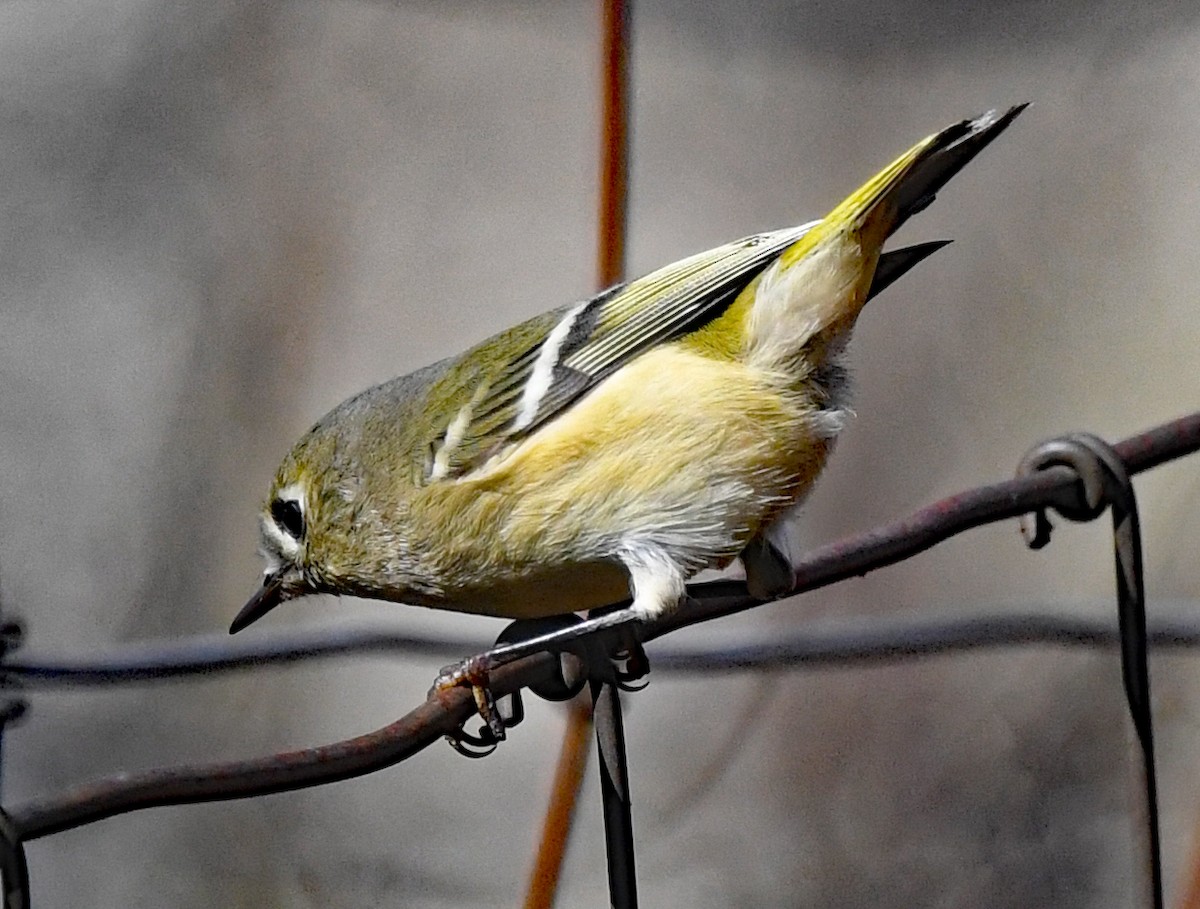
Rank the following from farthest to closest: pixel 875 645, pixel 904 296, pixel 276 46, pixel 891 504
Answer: pixel 276 46 < pixel 904 296 < pixel 891 504 < pixel 875 645

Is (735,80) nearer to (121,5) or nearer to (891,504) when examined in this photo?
(891,504)

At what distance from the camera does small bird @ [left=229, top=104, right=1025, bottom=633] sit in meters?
0.92

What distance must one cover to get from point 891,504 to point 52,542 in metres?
1.18

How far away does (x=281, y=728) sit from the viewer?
193cm

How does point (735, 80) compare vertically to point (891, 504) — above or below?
above

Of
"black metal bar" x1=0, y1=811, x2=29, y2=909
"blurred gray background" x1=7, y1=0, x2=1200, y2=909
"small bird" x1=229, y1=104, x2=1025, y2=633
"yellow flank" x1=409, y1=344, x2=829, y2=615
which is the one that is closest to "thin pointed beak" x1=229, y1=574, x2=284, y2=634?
"small bird" x1=229, y1=104, x2=1025, y2=633

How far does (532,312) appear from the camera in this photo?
1.84 metres

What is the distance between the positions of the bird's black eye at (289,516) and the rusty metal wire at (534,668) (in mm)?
258

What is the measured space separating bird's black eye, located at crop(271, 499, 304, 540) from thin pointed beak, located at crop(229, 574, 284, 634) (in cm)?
3

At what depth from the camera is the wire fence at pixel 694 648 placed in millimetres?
505

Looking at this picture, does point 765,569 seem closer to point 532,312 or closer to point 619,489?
point 619,489

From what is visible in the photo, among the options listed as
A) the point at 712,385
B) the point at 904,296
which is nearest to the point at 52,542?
the point at 904,296

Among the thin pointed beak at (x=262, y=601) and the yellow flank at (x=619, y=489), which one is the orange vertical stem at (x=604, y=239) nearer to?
the yellow flank at (x=619, y=489)

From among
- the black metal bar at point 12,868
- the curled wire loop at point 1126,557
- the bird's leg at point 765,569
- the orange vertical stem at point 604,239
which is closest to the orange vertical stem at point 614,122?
the orange vertical stem at point 604,239
